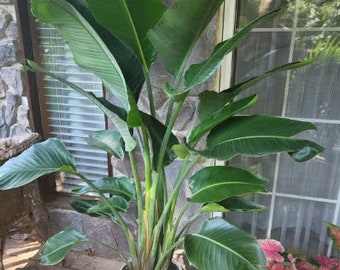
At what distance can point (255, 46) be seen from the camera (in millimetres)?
1442

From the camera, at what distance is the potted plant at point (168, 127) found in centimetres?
89

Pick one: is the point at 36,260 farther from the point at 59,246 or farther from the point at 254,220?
the point at 254,220

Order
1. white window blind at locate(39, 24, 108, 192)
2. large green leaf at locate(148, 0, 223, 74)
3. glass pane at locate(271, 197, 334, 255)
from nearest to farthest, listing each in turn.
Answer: large green leaf at locate(148, 0, 223, 74)
glass pane at locate(271, 197, 334, 255)
white window blind at locate(39, 24, 108, 192)

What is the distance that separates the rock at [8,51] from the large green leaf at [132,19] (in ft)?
3.59

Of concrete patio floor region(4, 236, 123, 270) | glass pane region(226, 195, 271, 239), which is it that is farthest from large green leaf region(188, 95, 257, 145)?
concrete patio floor region(4, 236, 123, 270)

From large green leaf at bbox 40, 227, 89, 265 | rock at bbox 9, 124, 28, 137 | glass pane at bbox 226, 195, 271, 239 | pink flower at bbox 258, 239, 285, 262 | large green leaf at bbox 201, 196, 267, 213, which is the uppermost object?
rock at bbox 9, 124, 28, 137

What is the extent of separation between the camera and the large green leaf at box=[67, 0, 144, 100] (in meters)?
1.08

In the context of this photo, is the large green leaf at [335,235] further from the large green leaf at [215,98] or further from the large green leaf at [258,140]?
the large green leaf at [215,98]

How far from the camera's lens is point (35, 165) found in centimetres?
109

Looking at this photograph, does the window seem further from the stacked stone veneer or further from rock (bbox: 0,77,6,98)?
rock (bbox: 0,77,6,98)

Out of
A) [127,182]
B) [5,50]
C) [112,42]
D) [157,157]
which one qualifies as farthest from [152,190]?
[5,50]

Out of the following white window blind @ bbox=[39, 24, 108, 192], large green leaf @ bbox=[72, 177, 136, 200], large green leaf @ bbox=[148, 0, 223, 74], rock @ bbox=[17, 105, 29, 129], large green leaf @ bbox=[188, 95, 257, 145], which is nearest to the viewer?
large green leaf @ bbox=[148, 0, 223, 74]

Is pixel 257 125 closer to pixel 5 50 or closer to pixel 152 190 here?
pixel 152 190

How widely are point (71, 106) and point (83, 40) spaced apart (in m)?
0.96
